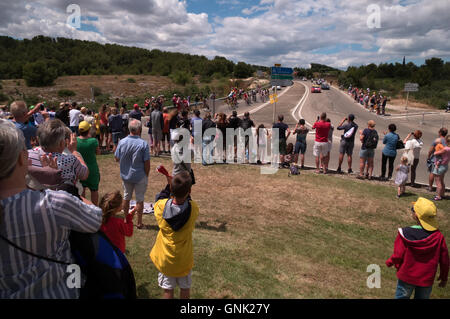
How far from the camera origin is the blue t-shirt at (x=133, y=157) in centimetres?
496

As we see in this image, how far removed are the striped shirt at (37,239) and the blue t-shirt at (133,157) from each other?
3.36m

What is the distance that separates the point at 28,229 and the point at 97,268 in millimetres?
477

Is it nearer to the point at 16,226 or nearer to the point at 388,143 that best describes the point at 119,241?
the point at 16,226

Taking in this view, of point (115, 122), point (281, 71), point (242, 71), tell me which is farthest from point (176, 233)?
point (242, 71)

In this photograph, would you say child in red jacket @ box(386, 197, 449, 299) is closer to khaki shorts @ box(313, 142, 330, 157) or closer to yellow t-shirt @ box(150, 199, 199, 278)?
yellow t-shirt @ box(150, 199, 199, 278)

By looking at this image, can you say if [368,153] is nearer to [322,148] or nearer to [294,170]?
[322,148]

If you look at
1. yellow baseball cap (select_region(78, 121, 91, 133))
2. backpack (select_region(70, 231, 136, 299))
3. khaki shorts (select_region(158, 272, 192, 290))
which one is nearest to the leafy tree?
yellow baseball cap (select_region(78, 121, 91, 133))

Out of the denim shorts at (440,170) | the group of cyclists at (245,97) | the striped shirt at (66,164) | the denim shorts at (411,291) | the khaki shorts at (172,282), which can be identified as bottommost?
the denim shorts at (411,291)

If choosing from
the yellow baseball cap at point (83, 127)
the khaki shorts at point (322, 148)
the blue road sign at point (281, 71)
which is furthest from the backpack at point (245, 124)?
the yellow baseball cap at point (83, 127)

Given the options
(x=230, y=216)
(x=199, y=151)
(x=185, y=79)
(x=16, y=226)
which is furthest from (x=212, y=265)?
(x=185, y=79)

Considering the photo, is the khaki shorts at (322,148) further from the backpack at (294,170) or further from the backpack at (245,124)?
the backpack at (245,124)
